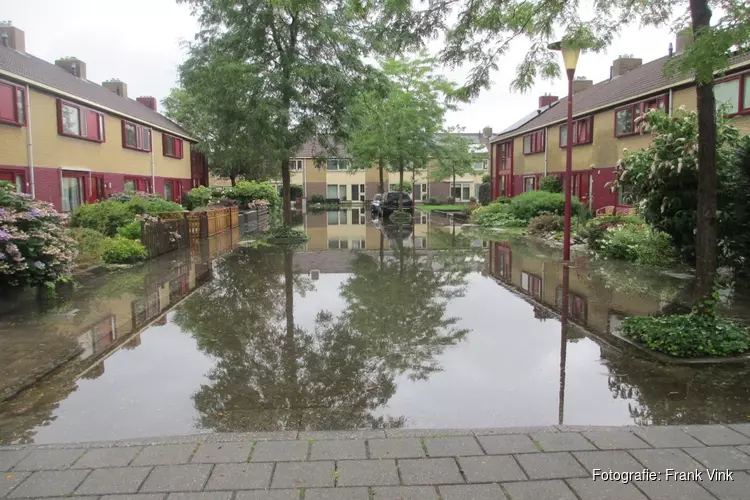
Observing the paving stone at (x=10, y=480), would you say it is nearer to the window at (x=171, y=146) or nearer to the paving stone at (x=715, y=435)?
the paving stone at (x=715, y=435)

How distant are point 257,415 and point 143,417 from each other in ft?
3.12

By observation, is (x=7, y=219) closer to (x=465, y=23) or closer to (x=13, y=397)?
(x=13, y=397)

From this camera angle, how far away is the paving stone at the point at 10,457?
3.67m

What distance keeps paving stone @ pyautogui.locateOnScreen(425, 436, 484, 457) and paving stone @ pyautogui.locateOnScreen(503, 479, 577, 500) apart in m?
0.45

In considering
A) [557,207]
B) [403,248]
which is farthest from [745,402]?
[557,207]

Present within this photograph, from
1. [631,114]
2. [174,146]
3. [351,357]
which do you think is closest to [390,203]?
[174,146]

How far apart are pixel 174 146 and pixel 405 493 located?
3098 cm

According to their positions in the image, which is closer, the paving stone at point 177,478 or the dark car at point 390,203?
the paving stone at point 177,478

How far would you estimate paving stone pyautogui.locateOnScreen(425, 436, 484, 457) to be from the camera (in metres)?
3.79

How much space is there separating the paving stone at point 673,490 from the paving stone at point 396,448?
139 cm

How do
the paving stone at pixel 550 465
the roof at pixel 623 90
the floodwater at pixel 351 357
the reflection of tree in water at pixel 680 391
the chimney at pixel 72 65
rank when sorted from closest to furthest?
1. the paving stone at pixel 550 465
2. the reflection of tree in water at pixel 680 391
3. the floodwater at pixel 351 357
4. the roof at pixel 623 90
5. the chimney at pixel 72 65

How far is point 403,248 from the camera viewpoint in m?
17.9

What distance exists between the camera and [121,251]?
1340 centimetres

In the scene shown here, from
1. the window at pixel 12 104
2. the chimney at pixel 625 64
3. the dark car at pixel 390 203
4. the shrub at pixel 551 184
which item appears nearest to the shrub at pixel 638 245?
the shrub at pixel 551 184
